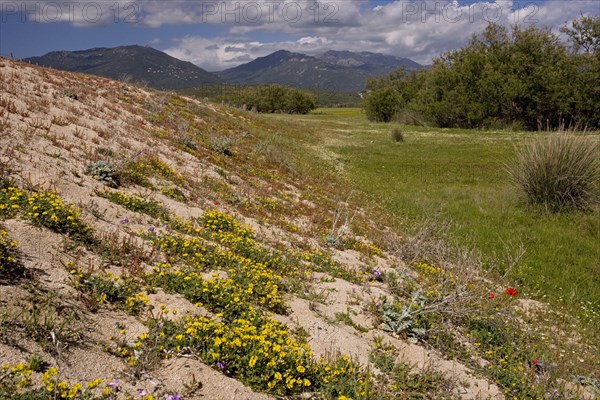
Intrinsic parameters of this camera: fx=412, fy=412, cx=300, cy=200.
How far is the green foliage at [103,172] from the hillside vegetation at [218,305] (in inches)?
1.1

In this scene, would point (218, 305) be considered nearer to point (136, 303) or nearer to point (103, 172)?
point (136, 303)

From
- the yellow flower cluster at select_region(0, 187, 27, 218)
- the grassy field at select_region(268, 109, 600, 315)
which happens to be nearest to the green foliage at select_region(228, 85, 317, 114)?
the grassy field at select_region(268, 109, 600, 315)

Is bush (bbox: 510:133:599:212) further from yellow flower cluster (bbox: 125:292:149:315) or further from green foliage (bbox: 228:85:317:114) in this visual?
green foliage (bbox: 228:85:317:114)

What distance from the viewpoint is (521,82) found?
42000 mm

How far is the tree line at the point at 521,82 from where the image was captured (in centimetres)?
4153

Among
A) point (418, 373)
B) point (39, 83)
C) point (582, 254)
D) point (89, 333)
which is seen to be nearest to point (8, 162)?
point (89, 333)

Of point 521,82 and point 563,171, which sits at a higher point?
point 521,82

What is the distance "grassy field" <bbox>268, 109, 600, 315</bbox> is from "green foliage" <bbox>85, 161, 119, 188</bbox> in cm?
711

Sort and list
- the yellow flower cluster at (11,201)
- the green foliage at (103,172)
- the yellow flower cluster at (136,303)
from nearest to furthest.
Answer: the yellow flower cluster at (136,303)
the yellow flower cluster at (11,201)
the green foliage at (103,172)

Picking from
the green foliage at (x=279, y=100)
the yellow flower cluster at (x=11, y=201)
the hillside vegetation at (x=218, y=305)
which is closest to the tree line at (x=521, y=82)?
the hillside vegetation at (x=218, y=305)

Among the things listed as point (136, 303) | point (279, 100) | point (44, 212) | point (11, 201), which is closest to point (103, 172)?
point (11, 201)

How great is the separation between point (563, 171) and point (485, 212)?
96.3 inches

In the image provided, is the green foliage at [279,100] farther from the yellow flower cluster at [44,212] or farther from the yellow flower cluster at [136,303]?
the yellow flower cluster at [136,303]

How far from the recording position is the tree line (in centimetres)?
4153
